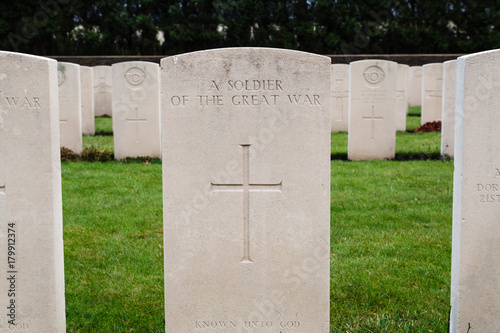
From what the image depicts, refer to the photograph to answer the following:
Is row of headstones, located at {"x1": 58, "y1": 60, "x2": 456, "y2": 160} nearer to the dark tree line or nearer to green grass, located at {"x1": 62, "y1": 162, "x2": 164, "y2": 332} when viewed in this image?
green grass, located at {"x1": 62, "y1": 162, "x2": 164, "y2": 332}

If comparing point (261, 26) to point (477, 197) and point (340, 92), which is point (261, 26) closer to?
point (340, 92)

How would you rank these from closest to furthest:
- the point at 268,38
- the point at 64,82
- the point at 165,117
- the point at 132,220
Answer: the point at 165,117, the point at 132,220, the point at 64,82, the point at 268,38

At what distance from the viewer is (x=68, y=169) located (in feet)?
27.1

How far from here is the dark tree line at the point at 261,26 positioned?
2672 cm

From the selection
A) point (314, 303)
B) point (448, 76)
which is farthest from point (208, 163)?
point (448, 76)

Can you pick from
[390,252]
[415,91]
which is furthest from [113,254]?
[415,91]

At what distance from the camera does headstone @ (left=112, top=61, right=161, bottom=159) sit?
9258 millimetres

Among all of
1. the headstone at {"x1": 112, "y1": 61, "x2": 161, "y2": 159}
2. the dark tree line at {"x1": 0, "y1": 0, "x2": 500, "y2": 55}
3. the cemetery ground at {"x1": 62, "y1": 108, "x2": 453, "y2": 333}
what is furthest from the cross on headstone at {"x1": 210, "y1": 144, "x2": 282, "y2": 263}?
the dark tree line at {"x1": 0, "y1": 0, "x2": 500, "y2": 55}

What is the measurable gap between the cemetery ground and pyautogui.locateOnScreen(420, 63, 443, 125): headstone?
5617 millimetres

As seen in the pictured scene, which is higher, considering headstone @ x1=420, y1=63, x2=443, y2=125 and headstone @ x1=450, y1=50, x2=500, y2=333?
headstone @ x1=420, y1=63, x2=443, y2=125

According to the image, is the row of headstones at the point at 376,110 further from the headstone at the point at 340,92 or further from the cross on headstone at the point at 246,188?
the cross on headstone at the point at 246,188

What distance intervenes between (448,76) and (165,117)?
23.8 ft

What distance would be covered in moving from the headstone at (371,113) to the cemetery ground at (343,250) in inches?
50.7

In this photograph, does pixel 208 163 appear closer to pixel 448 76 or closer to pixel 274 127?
pixel 274 127
